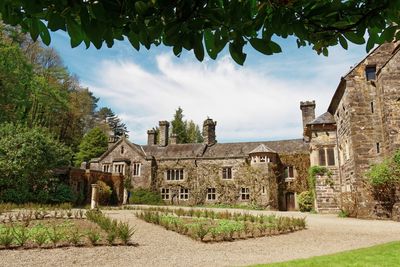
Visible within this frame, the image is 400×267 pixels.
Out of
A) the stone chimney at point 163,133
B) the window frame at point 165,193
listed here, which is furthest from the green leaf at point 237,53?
the stone chimney at point 163,133

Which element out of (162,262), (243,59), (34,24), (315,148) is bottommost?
(162,262)

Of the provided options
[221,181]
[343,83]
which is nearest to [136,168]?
[221,181]

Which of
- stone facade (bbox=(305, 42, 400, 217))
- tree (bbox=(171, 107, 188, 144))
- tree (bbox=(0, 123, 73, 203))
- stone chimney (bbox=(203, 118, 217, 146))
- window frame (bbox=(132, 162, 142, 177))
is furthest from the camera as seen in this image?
tree (bbox=(171, 107, 188, 144))

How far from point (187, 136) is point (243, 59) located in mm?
57854

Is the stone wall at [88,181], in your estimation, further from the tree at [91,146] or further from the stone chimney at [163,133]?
the tree at [91,146]

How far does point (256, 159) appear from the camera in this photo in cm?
3297

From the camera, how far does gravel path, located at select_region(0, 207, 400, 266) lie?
7.54 meters

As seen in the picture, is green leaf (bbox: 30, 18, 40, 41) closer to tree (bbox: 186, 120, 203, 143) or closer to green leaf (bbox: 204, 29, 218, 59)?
green leaf (bbox: 204, 29, 218, 59)

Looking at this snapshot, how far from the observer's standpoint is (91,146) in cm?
4606

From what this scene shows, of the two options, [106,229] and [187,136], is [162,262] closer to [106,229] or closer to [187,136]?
[106,229]

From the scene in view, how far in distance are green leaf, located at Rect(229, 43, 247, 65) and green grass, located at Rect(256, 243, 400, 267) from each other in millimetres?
6100

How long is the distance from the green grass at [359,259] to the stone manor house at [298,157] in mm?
11725

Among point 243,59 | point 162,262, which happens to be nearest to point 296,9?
point 243,59

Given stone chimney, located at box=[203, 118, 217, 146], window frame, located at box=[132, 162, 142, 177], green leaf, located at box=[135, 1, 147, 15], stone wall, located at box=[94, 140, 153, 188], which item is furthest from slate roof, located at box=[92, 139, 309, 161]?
green leaf, located at box=[135, 1, 147, 15]
